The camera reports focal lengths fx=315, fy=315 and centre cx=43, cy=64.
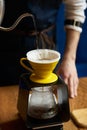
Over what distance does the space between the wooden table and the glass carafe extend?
0.19 ft

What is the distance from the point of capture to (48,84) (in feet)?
2.75

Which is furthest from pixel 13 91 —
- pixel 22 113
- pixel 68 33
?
pixel 68 33

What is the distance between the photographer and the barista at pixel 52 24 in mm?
1203

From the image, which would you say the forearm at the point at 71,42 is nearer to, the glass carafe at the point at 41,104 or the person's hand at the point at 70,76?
the person's hand at the point at 70,76

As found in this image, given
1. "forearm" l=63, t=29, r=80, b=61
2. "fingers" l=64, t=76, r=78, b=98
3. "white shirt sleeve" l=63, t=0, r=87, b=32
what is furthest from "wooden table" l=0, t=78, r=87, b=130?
"white shirt sleeve" l=63, t=0, r=87, b=32

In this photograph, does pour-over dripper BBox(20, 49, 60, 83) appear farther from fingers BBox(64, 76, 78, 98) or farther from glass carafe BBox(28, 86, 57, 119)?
fingers BBox(64, 76, 78, 98)

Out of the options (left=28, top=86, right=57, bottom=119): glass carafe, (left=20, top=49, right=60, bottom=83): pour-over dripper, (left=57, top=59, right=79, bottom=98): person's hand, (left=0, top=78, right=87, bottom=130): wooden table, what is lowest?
(left=0, top=78, right=87, bottom=130): wooden table

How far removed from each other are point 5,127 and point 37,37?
Result: 1.66 ft

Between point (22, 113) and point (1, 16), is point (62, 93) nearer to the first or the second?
point (22, 113)

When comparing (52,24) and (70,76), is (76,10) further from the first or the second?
(70,76)

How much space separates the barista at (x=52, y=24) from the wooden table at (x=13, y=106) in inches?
2.8

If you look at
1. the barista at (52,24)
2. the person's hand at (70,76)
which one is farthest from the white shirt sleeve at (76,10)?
the person's hand at (70,76)

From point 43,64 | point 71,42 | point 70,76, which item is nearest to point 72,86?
point 70,76

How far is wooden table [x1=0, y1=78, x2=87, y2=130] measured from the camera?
2.96 ft
